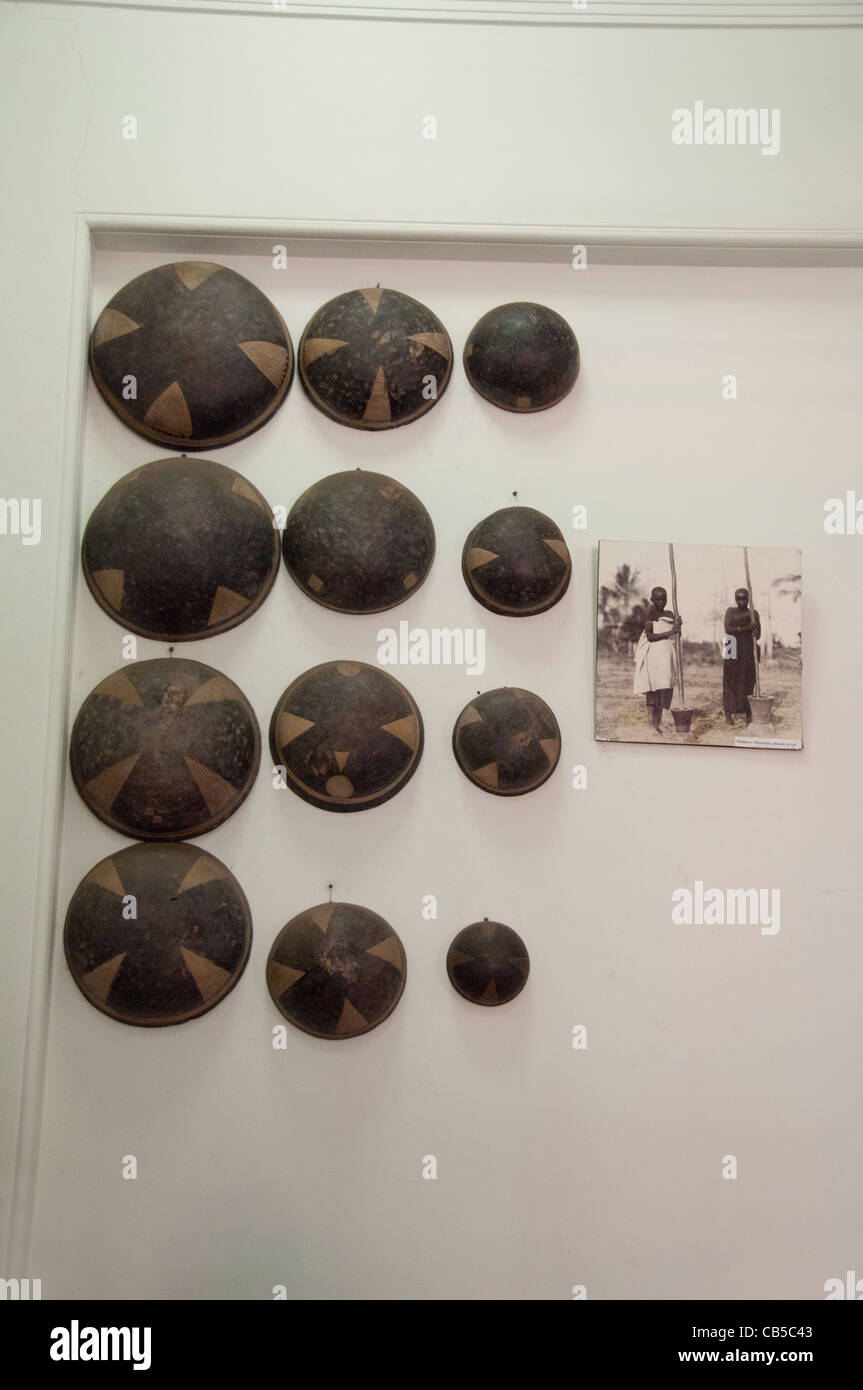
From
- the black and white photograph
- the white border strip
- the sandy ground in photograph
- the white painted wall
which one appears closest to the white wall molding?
the white painted wall

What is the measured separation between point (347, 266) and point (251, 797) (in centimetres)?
165

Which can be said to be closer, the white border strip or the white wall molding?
the white border strip

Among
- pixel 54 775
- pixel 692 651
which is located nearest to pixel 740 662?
pixel 692 651

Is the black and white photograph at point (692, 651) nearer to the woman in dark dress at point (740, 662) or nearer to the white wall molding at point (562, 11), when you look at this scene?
the woman in dark dress at point (740, 662)

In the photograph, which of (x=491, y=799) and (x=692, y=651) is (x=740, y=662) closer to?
(x=692, y=651)

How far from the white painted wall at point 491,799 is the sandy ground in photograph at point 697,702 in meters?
0.08

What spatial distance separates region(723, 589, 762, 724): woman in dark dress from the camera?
8.52 feet

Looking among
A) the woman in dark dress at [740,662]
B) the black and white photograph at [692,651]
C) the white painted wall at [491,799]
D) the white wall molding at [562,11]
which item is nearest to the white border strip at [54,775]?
the white painted wall at [491,799]

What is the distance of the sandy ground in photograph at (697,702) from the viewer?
2.58 meters

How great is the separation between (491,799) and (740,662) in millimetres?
851

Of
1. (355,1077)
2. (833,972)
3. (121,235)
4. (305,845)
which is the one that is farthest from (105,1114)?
(121,235)

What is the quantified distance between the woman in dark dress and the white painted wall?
0.59 ft

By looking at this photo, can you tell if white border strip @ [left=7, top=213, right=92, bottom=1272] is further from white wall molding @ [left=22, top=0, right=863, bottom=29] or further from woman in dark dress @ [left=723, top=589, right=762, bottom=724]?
woman in dark dress @ [left=723, top=589, right=762, bottom=724]

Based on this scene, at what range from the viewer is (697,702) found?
2.59 metres
